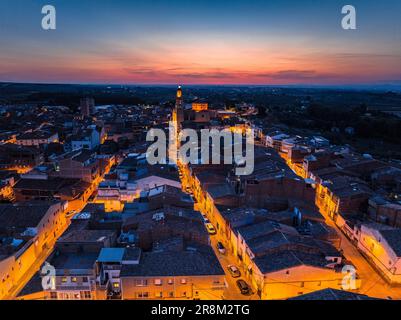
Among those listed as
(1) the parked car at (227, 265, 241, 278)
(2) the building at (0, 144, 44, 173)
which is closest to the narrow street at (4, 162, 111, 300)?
(1) the parked car at (227, 265, 241, 278)

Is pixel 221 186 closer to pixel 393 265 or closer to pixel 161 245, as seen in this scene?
pixel 161 245

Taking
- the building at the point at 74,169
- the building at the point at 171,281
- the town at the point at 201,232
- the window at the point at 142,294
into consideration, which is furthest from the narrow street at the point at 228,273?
the building at the point at 74,169

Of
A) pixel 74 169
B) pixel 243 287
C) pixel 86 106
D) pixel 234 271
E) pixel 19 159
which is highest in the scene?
pixel 86 106

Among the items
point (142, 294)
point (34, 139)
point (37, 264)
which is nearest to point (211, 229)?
point (142, 294)

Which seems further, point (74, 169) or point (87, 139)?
point (87, 139)

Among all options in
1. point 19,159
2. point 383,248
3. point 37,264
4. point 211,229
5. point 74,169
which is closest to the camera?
point 383,248

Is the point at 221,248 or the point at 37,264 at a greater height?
the point at 221,248

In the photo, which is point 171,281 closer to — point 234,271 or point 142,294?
point 142,294

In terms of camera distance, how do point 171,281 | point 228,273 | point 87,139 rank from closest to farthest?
point 171,281, point 228,273, point 87,139
